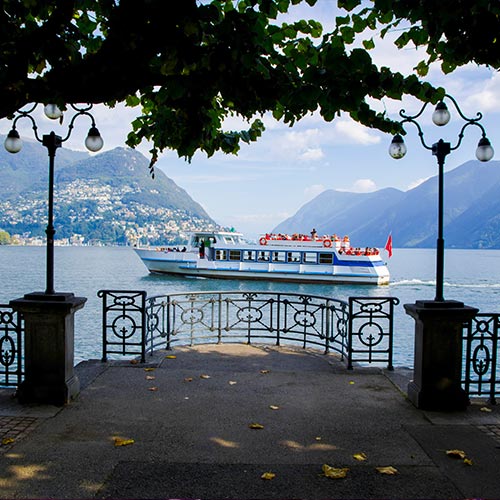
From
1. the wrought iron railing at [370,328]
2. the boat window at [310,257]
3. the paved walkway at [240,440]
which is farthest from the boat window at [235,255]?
the paved walkway at [240,440]

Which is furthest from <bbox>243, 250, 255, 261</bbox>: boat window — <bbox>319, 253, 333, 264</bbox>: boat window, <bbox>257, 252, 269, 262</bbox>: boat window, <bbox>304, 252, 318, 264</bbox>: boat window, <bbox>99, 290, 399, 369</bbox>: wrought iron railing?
<bbox>99, 290, 399, 369</bbox>: wrought iron railing

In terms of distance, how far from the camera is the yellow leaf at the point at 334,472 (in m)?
4.17

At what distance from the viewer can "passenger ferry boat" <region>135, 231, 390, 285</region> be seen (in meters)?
49.2

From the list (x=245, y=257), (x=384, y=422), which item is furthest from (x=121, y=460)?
(x=245, y=257)

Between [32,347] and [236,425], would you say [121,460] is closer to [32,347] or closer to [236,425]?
[236,425]

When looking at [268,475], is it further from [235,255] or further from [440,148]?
[235,255]

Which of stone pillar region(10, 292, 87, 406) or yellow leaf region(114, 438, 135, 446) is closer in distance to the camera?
yellow leaf region(114, 438, 135, 446)

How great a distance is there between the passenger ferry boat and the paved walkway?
4215 cm

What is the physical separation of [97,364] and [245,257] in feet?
142

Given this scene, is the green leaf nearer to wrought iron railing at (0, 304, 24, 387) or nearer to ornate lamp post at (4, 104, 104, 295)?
ornate lamp post at (4, 104, 104, 295)

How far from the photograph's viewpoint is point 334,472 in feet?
13.8

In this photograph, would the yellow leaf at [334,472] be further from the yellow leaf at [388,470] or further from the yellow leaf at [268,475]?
the yellow leaf at [268,475]

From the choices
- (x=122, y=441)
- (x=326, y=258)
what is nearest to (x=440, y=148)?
(x=122, y=441)

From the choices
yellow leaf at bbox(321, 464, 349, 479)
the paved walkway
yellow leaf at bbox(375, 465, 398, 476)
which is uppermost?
yellow leaf at bbox(321, 464, 349, 479)
